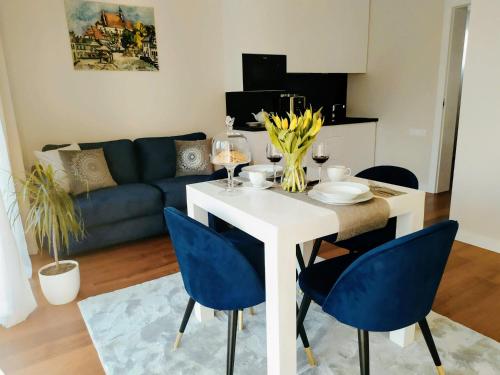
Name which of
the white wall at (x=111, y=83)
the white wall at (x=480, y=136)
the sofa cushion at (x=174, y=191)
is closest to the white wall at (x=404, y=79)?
the white wall at (x=480, y=136)

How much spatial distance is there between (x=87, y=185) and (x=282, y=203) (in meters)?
2.12

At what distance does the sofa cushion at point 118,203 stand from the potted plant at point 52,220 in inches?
19.5

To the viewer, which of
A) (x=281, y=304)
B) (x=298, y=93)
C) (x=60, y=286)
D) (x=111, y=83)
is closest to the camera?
(x=281, y=304)

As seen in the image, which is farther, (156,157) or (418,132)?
(418,132)

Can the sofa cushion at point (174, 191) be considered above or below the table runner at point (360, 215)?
below

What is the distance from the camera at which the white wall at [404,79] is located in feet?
14.9

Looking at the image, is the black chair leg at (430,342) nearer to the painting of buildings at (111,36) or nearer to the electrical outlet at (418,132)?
the painting of buildings at (111,36)

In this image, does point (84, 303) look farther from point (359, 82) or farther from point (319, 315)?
point (359, 82)

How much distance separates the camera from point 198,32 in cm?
423

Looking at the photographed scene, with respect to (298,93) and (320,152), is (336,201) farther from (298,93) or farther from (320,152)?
(298,93)

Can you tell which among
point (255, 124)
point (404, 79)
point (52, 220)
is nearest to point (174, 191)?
point (52, 220)

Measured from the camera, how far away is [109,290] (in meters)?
2.60

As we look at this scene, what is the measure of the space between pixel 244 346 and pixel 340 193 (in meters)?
0.94

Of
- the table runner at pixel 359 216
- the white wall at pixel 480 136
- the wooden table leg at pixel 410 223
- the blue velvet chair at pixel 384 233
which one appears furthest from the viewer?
the white wall at pixel 480 136
